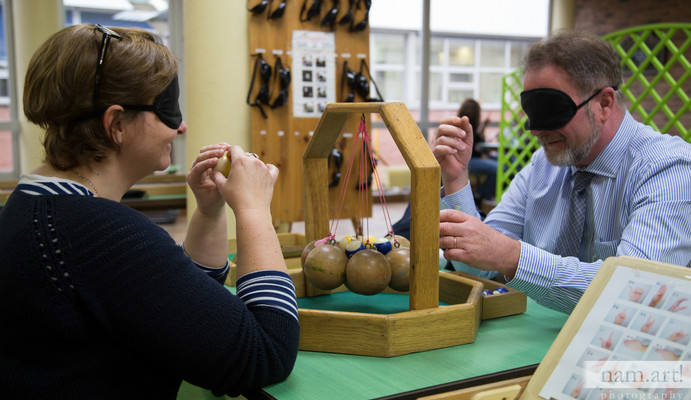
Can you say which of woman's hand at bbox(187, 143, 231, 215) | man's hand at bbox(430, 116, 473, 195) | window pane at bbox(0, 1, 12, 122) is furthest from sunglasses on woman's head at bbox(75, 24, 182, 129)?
window pane at bbox(0, 1, 12, 122)

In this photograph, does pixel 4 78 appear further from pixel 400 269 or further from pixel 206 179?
pixel 400 269

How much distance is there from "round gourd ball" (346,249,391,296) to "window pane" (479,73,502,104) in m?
9.82

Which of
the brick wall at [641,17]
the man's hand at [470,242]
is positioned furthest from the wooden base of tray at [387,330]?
the brick wall at [641,17]

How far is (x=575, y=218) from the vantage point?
174 cm

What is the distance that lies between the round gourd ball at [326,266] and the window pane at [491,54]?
29.8 feet

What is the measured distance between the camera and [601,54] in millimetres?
1655

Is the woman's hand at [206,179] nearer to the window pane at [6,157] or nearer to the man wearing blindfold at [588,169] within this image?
the man wearing blindfold at [588,169]

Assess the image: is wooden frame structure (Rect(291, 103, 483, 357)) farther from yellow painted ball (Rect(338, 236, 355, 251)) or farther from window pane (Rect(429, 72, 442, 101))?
window pane (Rect(429, 72, 442, 101))

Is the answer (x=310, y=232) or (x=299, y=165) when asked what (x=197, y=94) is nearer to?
(x=299, y=165)

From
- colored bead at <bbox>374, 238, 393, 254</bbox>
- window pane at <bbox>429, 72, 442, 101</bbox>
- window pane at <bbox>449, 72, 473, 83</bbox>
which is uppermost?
window pane at <bbox>449, 72, 473, 83</bbox>

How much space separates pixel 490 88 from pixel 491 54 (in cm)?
78

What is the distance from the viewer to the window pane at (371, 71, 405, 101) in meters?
9.67

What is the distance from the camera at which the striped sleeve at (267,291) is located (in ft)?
3.38

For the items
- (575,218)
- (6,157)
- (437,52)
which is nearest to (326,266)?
(575,218)
